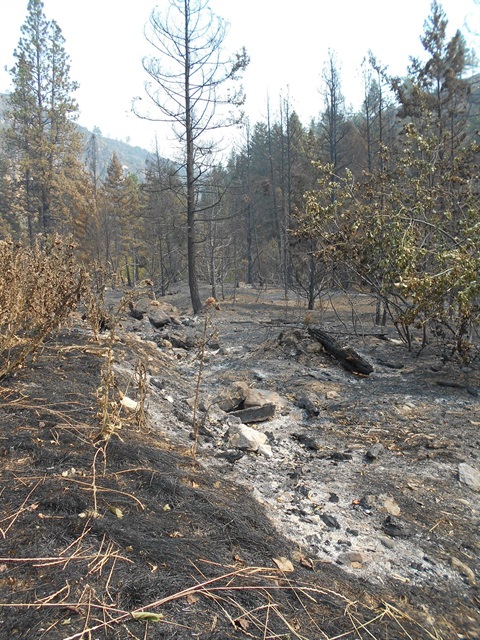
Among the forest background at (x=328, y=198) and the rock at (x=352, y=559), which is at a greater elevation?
the forest background at (x=328, y=198)

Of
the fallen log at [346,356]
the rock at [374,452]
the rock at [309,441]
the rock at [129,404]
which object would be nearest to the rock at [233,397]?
the rock at [309,441]

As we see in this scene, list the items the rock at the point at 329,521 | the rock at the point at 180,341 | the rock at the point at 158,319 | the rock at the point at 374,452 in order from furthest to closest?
1. the rock at the point at 158,319
2. the rock at the point at 180,341
3. the rock at the point at 374,452
4. the rock at the point at 329,521

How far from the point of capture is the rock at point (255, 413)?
4.78 meters

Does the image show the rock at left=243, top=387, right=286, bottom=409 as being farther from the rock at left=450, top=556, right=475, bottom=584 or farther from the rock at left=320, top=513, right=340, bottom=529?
the rock at left=450, top=556, right=475, bottom=584

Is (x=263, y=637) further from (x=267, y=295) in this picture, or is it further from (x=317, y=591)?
(x=267, y=295)

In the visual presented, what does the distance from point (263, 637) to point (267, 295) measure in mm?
23114

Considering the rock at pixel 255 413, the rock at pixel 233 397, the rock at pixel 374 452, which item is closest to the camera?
the rock at pixel 374 452

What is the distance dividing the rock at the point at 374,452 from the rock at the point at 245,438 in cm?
93

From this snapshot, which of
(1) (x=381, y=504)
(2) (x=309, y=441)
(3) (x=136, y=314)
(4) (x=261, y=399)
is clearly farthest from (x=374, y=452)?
(3) (x=136, y=314)

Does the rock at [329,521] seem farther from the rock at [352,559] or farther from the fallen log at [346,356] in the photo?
the fallen log at [346,356]

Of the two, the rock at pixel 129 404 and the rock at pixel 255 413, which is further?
the rock at pixel 255 413

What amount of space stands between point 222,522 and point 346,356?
4825 mm

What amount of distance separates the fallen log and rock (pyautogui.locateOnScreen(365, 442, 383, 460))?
8.46 feet

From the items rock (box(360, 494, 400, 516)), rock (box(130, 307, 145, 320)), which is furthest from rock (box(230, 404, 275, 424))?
rock (box(130, 307, 145, 320))
